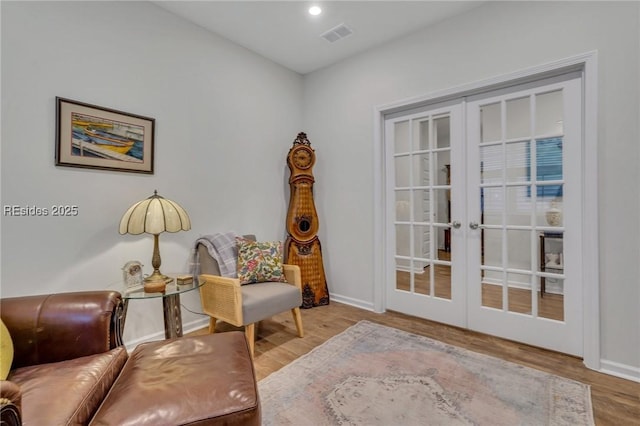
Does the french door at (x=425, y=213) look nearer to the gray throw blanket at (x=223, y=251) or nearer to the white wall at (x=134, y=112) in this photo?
the white wall at (x=134, y=112)

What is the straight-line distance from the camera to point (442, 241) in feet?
9.11

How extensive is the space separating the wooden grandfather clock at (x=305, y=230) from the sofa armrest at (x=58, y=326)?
1.93 metres

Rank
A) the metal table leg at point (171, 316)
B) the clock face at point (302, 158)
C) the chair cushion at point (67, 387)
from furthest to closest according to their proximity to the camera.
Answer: the clock face at point (302, 158) < the metal table leg at point (171, 316) < the chair cushion at point (67, 387)

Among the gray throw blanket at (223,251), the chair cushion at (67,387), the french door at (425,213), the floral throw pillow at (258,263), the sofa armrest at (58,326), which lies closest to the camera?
the chair cushion at (67,387)

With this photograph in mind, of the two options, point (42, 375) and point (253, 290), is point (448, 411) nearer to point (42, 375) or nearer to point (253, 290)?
point (253, 290)

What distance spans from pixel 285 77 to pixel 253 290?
8.17 ft

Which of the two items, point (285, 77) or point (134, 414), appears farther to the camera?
point (285, 77)

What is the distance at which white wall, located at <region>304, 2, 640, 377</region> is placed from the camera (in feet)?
6.28

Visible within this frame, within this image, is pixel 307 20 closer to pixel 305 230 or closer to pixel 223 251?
pixel 305 230

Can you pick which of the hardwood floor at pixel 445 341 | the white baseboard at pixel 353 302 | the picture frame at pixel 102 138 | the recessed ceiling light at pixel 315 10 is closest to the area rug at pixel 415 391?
the hardwood floor at pixel 445 341

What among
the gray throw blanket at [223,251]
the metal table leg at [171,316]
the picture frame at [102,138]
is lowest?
the metal table leg at [171,316]

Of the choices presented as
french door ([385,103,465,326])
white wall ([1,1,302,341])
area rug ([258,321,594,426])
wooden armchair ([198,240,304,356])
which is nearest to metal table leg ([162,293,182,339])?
wooden armchair ([198,240,304,356])

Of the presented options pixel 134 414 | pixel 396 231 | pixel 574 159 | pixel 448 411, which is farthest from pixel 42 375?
pixel 574 159

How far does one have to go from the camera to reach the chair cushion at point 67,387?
0.98 metres
